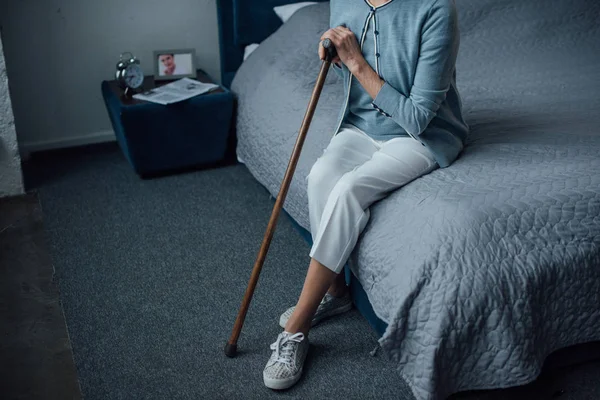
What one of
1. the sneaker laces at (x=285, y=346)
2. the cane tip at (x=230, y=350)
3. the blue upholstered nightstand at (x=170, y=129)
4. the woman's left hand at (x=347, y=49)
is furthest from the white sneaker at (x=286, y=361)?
the blue upholstered nightstand at (x=170, y=129)

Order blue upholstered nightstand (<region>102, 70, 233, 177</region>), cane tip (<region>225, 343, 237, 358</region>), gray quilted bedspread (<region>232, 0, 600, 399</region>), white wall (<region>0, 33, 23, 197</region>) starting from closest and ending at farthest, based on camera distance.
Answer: gray quilted bedspread (<region>232, 0, 600, 399</region>), cane tip (<region>225, 343, 237, 358</region>), white wall (<region>0, 33, 23, 197</region>), blue upholstered nightstand (<region>102, 70, 233, 177</region>)

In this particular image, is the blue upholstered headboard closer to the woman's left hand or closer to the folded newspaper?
the folded newspaper

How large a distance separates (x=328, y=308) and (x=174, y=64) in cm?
161

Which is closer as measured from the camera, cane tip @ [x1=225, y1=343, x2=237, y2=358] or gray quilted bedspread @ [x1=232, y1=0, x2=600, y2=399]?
gray quilted bedspread @ [x1=232, y1=0, x2=600, y2=399]

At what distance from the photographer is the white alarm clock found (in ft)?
9.50

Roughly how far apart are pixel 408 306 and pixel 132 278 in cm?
105

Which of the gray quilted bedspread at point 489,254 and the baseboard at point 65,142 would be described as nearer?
the gray quilted bedspread at point 489,254

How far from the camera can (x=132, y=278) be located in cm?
222

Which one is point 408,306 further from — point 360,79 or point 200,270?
point 200,270

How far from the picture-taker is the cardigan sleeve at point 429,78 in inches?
67.5

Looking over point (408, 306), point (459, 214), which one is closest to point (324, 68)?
point (459, 214)

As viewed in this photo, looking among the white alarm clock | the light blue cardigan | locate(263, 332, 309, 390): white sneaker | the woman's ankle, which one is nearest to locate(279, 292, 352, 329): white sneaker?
the woman's ankle

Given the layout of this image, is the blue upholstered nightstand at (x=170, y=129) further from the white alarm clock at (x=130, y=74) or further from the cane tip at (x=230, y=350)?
the cane tip at (x=230, y=350)

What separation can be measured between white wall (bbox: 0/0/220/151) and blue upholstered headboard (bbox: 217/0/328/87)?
0.19 metres
